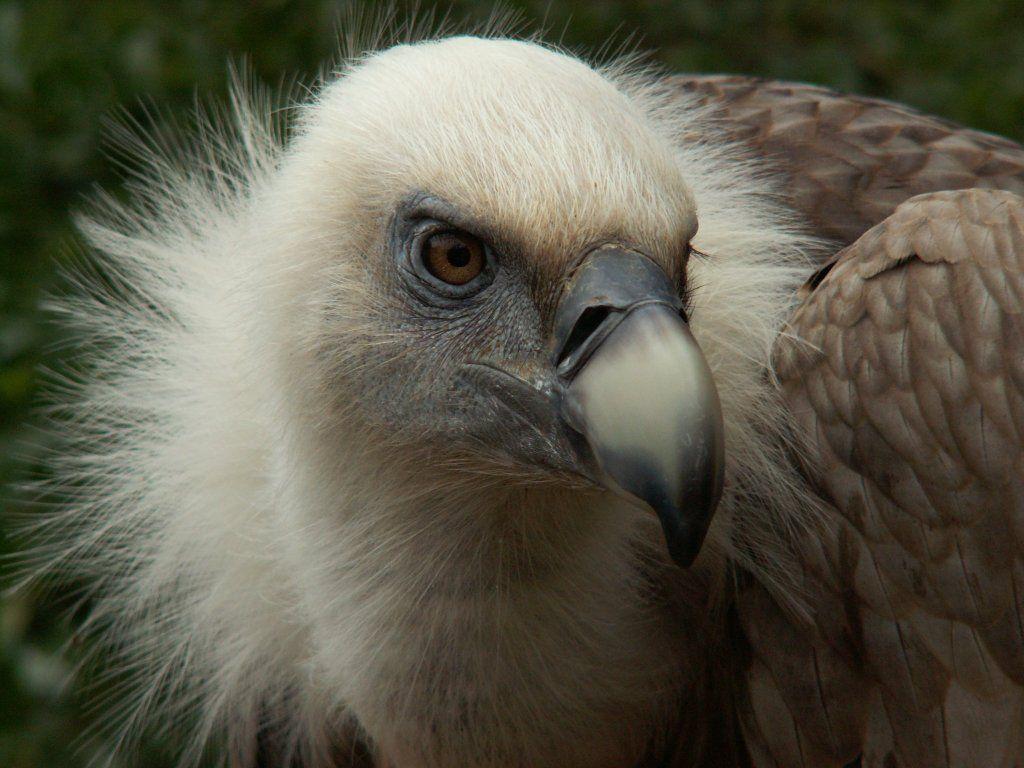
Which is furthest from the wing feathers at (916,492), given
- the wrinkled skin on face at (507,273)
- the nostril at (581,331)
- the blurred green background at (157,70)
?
the blurred green background at (157,70)

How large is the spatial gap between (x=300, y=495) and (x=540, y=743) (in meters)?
0.67

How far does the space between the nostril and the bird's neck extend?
15.4 inches

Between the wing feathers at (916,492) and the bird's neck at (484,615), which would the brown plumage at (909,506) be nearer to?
the wing feathers at (916,492)

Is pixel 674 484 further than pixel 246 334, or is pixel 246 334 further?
pixel 246 334

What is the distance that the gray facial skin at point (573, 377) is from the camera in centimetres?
214

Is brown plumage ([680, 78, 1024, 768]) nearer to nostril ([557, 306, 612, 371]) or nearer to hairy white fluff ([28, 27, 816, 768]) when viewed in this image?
hairy white fluff ([28, 27, 816, 768])

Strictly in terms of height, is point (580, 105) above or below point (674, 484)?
above

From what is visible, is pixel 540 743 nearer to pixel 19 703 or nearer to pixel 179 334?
pixel 179 334

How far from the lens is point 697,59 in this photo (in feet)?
17.6

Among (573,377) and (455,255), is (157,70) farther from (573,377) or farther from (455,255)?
(573,377)

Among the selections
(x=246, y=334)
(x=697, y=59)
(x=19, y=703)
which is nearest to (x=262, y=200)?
(x=246, y=334)

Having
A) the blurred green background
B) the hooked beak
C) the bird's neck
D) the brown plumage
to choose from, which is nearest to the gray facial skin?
the hooked beak

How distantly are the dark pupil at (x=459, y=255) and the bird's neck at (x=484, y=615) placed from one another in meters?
0.42

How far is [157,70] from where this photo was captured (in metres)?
4.82
